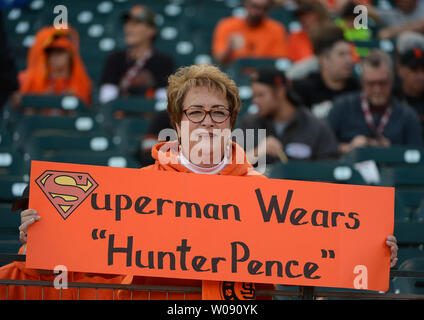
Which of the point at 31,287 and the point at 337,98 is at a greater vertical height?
the point at 337,98

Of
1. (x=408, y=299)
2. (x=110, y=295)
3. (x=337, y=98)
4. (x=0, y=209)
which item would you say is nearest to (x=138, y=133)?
(x=337, y=98)

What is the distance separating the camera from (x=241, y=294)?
2.40 m

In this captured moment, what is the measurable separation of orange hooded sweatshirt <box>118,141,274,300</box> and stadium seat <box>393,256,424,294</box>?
34.4 inches

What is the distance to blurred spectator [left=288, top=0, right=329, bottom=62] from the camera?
23.9ft

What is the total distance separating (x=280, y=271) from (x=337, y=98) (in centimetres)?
365

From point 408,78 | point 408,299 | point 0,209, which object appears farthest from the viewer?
point 408,78

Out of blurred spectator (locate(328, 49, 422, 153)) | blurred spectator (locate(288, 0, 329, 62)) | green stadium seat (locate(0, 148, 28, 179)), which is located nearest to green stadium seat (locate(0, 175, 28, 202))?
green stadium seat (locate(0, 148, 28, 179))

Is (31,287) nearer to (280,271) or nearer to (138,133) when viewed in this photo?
(280,271)

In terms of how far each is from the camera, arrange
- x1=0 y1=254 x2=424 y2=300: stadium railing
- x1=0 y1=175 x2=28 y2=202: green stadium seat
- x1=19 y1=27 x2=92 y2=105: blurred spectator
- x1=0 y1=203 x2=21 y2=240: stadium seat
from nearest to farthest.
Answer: x1=0 y1=254 x2=424 y2=300: stadium railing, x1=0 y1=203 x2=21 y2=240: stadium seat, x1=0 y1=175 x2=28 y2=202: green stadium seat, x1=19 y1=27 x2=92 y2=105: blurred spectator

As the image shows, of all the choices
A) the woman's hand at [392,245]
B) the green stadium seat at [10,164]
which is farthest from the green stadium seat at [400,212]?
the green stadium seat at [10,164]

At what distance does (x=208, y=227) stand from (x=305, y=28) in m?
5.46

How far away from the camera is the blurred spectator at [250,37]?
7207 mm

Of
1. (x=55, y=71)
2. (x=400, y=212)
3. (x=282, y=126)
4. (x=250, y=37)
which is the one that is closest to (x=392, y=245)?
(x=400, y=212)

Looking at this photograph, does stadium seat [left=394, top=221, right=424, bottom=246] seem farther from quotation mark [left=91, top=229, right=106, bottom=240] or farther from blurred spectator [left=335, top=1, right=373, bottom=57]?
blurred spectator [left=335, top=1, right=373, bottom=57]
